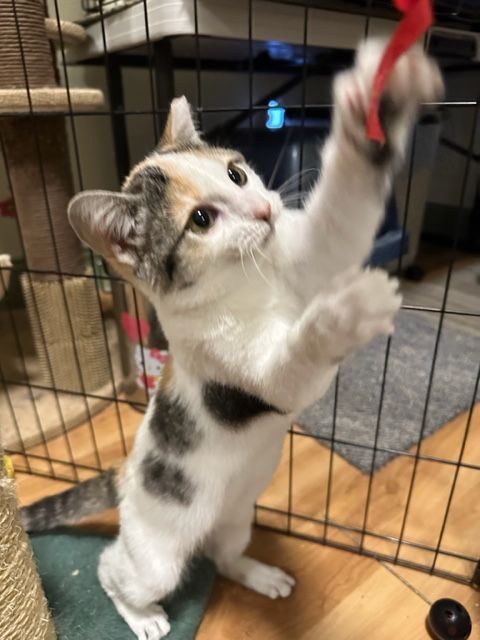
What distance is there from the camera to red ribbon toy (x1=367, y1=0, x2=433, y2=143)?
0.39 meters

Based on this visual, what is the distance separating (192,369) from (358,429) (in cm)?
88

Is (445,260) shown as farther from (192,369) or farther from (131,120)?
(192,369)

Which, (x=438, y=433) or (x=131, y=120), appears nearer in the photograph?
(x=438, y=433)

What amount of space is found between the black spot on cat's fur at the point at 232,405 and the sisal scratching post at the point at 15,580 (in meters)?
0.35

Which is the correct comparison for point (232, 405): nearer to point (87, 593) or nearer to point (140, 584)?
point (140, 584)

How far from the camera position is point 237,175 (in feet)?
2.56

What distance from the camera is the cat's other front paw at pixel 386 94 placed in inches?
20.0

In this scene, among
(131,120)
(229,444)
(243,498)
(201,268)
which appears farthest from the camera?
(131,120)

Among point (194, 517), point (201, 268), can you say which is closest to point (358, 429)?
point (194, 517)

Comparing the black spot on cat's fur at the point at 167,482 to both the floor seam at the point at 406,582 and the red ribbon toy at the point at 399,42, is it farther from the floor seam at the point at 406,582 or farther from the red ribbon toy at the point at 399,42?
the red ribbon toy at the point at 399,42

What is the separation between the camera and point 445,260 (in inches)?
98.3

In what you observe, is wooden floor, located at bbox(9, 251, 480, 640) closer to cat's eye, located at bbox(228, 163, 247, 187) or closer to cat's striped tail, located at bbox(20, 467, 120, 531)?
cat's striped tail, located at bbox(20, 467, 120, 531)

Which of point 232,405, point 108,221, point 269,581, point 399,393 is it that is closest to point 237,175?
point 108,221

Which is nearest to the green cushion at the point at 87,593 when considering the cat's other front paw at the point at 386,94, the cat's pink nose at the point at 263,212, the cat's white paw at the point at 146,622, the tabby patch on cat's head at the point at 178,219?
the cat's white paw at the point at 146,622
